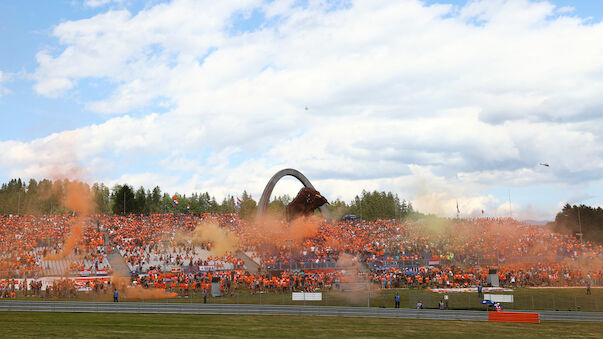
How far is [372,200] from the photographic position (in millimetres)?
151125

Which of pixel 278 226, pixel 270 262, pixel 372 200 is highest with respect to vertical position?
pixel 372 200

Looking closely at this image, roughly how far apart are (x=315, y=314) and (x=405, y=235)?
40.8 meters

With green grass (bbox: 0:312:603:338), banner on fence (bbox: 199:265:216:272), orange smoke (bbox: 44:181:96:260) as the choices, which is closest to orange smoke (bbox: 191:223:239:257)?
banner on fence (bbox: 199:265:216:272)

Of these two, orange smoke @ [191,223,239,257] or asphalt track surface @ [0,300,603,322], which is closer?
asphalt track surface @ [0,300,603,322]

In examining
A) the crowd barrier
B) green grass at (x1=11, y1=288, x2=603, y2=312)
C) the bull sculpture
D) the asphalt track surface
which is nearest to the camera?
the crowd barrier

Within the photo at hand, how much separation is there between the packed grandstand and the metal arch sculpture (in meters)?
4.45

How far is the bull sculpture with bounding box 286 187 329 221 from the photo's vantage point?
79.5 meters

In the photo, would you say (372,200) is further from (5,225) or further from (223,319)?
(223,319)

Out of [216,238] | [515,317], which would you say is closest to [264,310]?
[515,317]

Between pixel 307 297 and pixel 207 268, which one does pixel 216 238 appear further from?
pixel 307 297

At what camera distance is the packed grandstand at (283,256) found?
2122 inches

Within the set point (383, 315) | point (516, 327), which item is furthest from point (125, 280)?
point (516, 327)

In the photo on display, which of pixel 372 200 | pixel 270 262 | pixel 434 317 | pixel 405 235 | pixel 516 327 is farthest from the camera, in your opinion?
pixel 372 200

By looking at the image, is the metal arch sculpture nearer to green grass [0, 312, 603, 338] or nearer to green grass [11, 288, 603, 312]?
green grass [11, 288, 603, 312]
